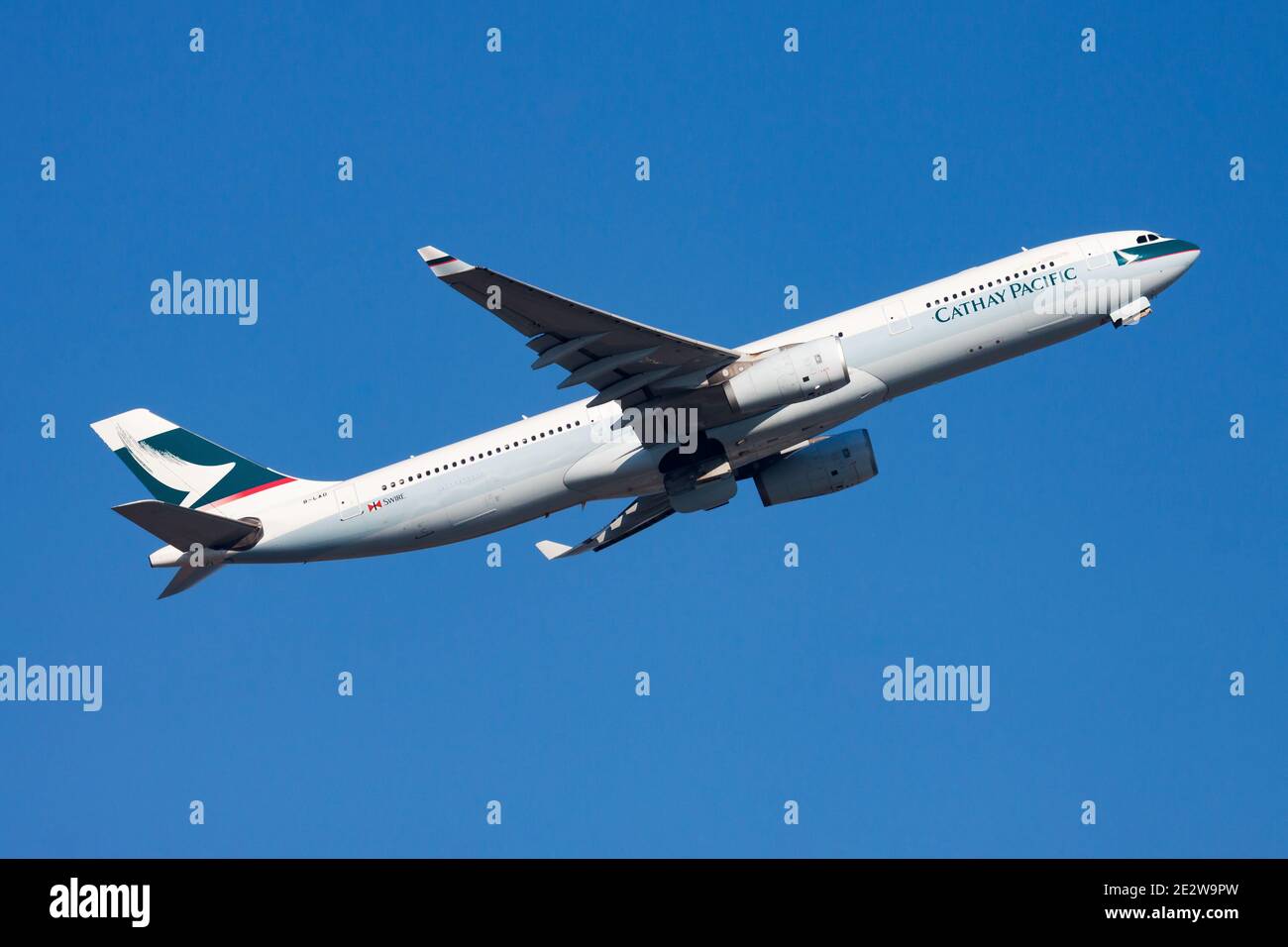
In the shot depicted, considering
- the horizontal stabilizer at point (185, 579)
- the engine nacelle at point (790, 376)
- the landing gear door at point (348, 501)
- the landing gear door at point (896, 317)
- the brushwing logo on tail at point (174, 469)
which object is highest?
the landing gear door at point (896, 317)

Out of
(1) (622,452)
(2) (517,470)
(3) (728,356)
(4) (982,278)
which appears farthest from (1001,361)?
(2) (517,470)

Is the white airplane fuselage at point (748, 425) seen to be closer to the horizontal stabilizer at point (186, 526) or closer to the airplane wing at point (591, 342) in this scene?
the horizontal stabilizer at point (186, 526)

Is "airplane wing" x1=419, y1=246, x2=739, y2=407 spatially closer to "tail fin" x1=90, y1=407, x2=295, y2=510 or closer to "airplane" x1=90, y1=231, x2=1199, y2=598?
"airplane" x1=90, y1=231, x2=1199, y2=598

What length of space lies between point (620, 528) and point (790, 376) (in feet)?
32.9

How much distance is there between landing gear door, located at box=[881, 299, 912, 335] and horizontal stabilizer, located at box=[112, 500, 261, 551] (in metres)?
18.5

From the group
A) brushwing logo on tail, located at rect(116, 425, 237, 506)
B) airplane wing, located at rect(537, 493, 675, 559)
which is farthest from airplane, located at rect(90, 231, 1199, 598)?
airplane wing, located at rect(537, 493, 675, 559)

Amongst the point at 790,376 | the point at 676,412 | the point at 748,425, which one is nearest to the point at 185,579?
the point at 676,412

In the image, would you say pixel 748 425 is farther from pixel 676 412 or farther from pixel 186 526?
pixel 186 526

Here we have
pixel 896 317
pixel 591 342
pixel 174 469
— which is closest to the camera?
pixel 591 342

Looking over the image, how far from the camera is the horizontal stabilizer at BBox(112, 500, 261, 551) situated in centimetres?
3894

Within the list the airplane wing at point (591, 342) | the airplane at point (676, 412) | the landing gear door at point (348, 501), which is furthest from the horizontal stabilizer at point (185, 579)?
the airplane wing at point (591, 342)

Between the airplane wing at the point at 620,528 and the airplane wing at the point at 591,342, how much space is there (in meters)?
6.31

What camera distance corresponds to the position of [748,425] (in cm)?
4038

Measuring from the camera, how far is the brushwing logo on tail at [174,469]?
4369cm
